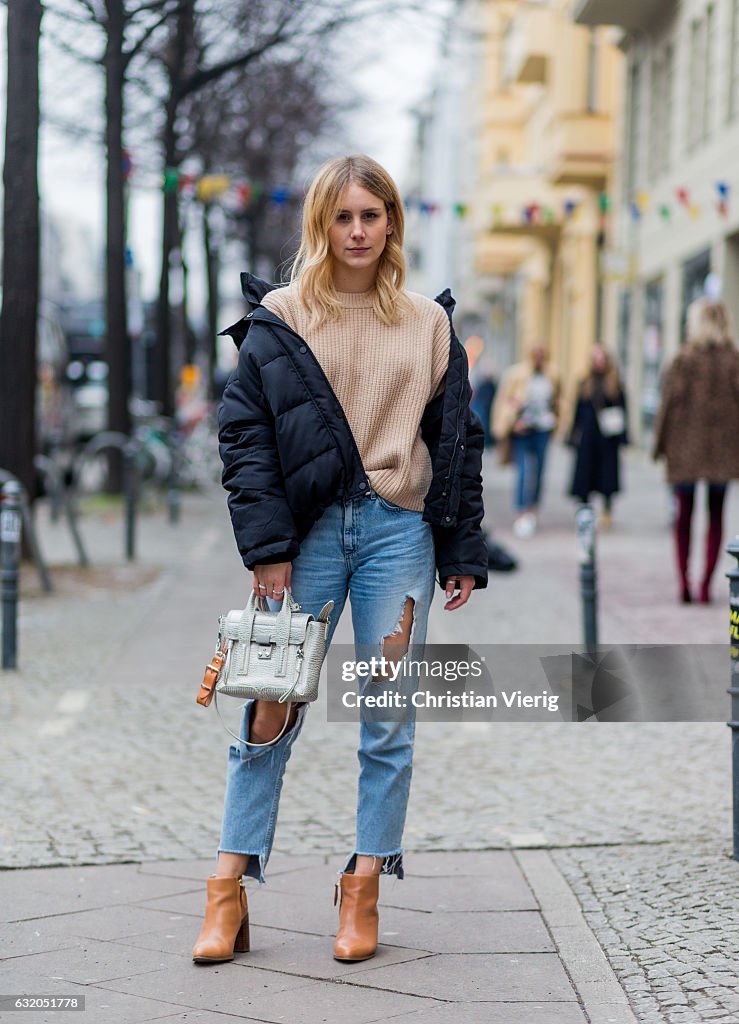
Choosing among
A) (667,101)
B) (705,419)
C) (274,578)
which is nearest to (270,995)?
(274,578)

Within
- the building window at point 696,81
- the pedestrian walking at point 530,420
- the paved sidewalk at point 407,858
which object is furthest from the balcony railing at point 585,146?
the paved sidewalk at point 407,858

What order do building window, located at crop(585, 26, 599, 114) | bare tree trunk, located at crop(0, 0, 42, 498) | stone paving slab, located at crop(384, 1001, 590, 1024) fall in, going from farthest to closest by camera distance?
building window, located at crop(585, 26, 599, 114) → bare tree trunk, located at crop(0, 0, 42, 498) → stone paving slab, located at crop(384, 1001, 590, 1024)

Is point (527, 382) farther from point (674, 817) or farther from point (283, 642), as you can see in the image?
point (283, 642)

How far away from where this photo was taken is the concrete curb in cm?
371

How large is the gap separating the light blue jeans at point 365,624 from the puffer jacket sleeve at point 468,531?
0.04m

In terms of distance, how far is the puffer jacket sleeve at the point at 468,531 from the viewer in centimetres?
405

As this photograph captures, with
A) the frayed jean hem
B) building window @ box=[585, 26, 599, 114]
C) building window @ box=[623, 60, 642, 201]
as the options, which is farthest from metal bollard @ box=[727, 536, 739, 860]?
building window @ box=[585, 26, 599, 114]

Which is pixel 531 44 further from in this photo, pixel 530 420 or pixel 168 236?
pixel 530 420

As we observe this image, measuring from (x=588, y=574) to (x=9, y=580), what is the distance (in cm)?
284

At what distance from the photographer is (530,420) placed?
15.9m

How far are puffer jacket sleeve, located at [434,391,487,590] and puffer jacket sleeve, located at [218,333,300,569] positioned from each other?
0.40 meters

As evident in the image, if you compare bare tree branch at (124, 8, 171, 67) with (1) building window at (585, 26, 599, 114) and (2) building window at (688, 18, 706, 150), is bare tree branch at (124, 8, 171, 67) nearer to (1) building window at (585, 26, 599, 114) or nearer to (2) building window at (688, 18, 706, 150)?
(2) building window at (688, 18, 706, 150)

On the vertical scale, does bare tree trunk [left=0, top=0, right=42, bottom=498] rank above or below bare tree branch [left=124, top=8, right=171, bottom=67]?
below

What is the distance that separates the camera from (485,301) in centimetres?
6138
